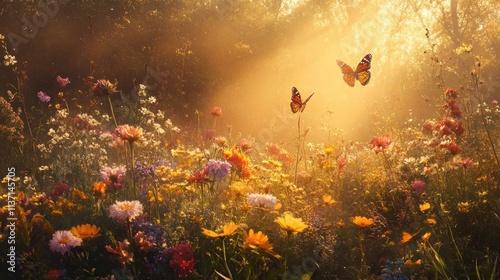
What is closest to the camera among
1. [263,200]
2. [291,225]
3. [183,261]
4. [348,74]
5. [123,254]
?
[291,225]

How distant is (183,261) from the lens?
2.54 meters

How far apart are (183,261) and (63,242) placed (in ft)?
2.38

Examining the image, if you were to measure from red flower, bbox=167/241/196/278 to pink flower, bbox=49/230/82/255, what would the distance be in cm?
56

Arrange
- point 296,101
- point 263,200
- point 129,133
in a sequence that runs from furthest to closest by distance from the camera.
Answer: point 296,101
point 263,200
point 129,133

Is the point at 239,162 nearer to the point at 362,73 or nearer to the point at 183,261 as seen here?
the point at 183,261

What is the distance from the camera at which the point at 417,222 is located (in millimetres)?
3486

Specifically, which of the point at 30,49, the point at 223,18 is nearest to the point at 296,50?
the point at 223,18

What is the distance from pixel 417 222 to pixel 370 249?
0.43 meters

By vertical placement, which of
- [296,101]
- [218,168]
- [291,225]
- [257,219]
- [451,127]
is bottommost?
[257,219]

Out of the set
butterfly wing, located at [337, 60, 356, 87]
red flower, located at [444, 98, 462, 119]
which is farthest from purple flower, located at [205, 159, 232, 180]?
butterfly wing, located at [337, 60, 356, 87]

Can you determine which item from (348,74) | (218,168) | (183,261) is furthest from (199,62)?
(183,261)

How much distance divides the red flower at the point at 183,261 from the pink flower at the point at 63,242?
1.85 ft

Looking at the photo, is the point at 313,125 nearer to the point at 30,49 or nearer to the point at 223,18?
the point at 223,18

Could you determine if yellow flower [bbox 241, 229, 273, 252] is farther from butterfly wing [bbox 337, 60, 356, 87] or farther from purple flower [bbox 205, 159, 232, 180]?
butterfly wing [bbox 337, 60, 356, 87]
